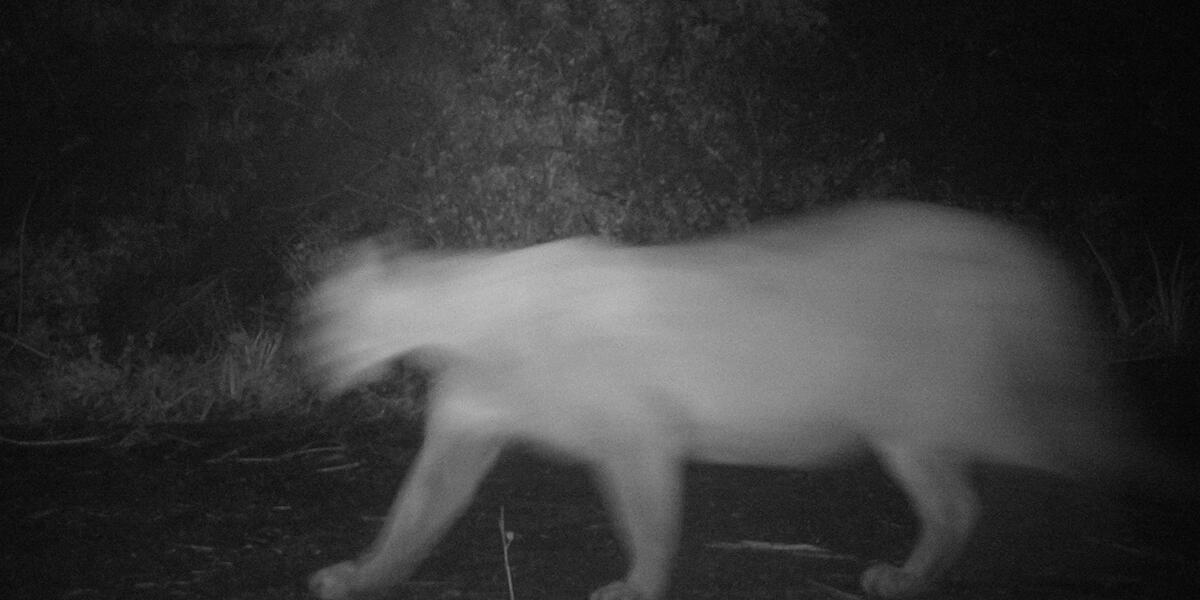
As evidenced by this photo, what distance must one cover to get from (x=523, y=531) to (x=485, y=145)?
13.0ft

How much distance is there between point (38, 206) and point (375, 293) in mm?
4880

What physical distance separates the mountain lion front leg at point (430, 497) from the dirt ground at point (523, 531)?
0.11 meters

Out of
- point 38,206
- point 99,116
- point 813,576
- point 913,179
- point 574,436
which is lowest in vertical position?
point 813,576

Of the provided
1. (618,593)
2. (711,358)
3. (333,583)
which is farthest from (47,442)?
(711,358)

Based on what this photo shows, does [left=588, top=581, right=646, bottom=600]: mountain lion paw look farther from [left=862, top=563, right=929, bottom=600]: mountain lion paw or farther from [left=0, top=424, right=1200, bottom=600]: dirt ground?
[left=862, top=563, right=929, bottom=600]: mountain lion paw

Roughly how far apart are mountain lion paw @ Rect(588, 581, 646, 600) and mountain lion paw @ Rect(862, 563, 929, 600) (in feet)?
2.80

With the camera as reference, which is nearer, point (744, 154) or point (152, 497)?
point (152, 497)

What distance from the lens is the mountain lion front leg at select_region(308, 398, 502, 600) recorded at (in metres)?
3.76

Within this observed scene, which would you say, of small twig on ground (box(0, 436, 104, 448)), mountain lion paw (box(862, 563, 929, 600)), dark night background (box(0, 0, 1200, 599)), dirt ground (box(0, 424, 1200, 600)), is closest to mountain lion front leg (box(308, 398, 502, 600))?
dirt ground (box(0, 424, 1200, 600))

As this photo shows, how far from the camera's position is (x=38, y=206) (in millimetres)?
7430

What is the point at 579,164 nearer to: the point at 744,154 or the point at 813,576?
the point at 744,154

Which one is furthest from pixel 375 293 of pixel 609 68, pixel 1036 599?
pixel 609 68

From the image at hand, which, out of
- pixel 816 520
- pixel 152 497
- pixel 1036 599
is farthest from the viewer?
pixel 152 497

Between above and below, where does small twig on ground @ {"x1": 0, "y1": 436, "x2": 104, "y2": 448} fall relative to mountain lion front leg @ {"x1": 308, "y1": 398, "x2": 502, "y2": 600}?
above
